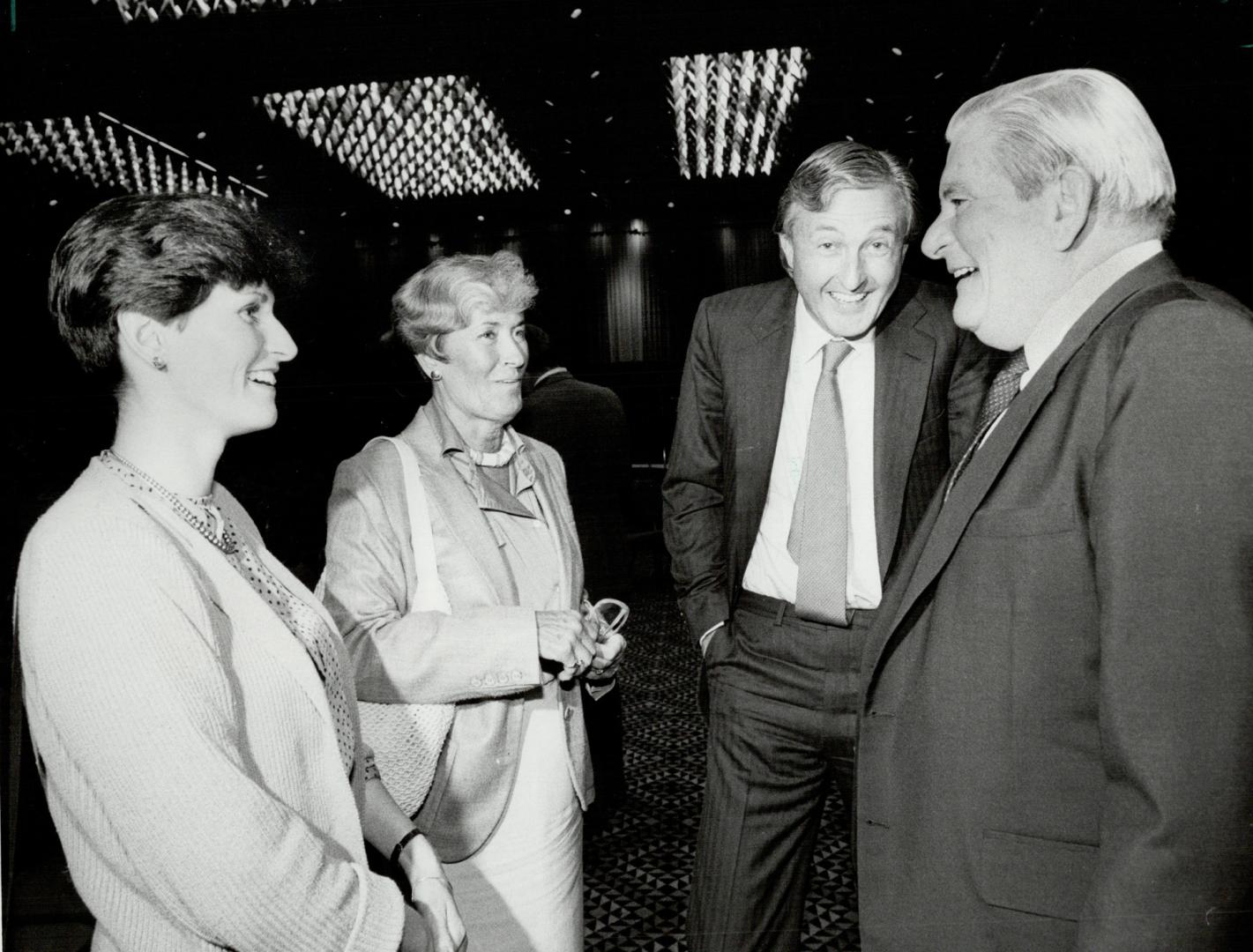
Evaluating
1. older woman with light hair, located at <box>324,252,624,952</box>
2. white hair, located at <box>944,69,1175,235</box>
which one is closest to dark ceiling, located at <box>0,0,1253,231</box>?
older woman with light hair, located at <box>324,252,624,952</box>

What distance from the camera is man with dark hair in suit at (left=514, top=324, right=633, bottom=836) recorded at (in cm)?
330

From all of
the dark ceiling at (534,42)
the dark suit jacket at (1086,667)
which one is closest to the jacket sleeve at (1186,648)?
the dark suit jacket at (1086,667)

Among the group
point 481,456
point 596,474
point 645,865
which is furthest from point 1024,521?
point 596,474

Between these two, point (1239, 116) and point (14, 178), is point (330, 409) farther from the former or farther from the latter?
point (1239, 116)

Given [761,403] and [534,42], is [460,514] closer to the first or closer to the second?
[761,403]

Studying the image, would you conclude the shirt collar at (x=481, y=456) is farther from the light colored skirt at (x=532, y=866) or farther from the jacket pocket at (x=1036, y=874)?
the jacket pocket at (x=1036, y=874)

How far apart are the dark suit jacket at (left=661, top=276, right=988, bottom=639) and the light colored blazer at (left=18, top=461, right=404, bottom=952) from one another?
3.92 ft

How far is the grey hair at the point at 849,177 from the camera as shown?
180 cm

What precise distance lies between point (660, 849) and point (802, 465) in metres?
1.86

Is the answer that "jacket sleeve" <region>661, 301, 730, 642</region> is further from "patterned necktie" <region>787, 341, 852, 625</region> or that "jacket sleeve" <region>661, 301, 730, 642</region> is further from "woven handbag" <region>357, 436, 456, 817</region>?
"woven handbag" <region>357, 436, 456, 817</region>

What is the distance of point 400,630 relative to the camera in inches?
59.9

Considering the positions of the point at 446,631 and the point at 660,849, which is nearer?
the point at 446,631

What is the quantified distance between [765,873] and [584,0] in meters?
2.81

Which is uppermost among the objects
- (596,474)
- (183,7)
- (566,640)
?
(183,7)
